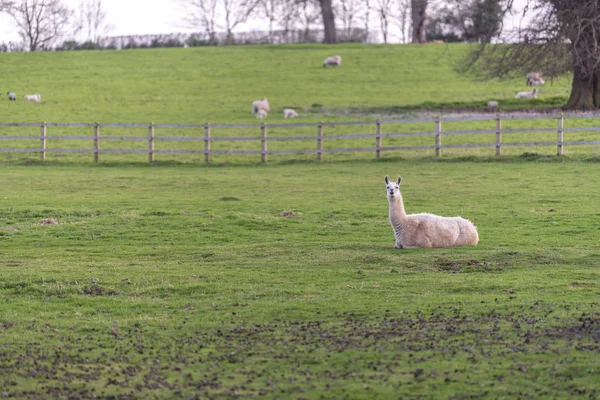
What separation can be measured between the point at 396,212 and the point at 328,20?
59.9 metres

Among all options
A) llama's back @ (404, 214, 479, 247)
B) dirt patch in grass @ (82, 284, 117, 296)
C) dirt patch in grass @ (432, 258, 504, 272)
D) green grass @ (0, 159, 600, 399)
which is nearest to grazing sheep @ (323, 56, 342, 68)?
green grass @ (0, 159, 600, 399)

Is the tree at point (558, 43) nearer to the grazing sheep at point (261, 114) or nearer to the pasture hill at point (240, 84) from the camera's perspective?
the pasture hill at point (240, 84)

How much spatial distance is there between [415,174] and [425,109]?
18.5 m

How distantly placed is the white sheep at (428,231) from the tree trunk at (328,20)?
57.0 m

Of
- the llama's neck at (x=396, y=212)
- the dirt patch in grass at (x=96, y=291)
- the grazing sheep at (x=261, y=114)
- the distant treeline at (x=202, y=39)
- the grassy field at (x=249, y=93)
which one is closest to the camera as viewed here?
the dirt patch in grass at (x=96, y=291)

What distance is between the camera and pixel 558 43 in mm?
35844

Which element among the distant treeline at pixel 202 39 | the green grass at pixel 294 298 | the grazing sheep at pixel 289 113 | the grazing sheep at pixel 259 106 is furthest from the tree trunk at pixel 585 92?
the distant treeline at pixel 202 39

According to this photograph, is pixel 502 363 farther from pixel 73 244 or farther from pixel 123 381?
pixel 73 244

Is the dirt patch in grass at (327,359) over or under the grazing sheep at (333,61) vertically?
under

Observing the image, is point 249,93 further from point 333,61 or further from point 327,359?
point 327,359

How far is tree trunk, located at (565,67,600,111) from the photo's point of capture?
39.1m

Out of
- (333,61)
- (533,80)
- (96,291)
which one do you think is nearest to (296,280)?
(96,291)

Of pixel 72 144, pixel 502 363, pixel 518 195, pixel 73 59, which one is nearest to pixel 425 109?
pixel 72 144

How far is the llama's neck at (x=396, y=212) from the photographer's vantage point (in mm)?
14492
